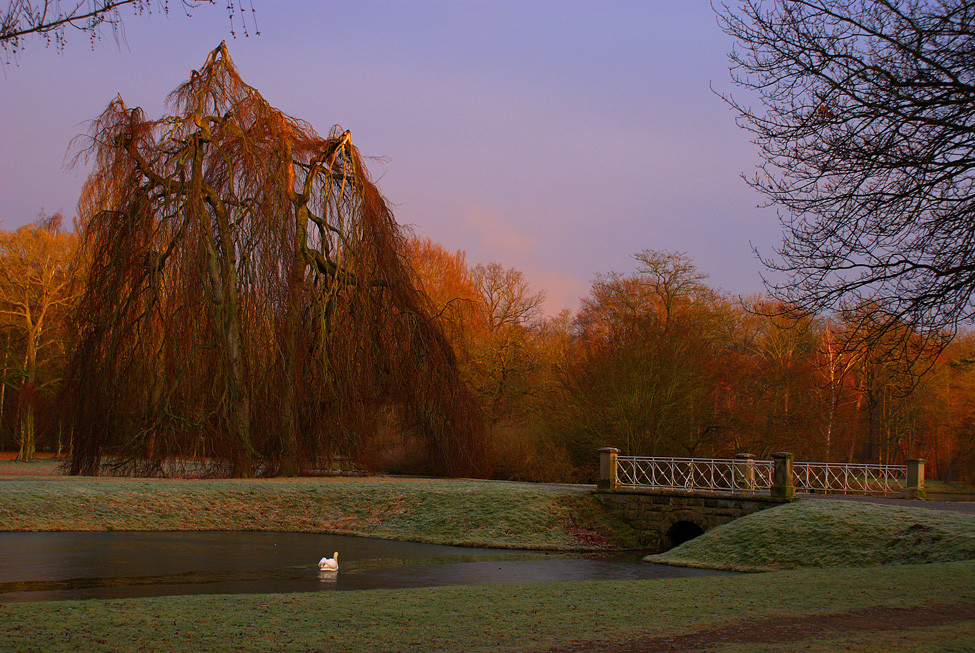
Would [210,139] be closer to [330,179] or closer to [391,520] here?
[330,179]

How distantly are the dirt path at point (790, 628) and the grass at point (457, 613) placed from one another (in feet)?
0.68

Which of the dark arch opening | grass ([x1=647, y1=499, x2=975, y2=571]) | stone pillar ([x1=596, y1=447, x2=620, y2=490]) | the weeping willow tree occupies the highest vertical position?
the weeping willow tree

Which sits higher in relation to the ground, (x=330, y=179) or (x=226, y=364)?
(x=330, y=179)

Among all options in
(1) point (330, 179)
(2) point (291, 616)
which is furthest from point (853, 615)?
(1) point (330, 179)

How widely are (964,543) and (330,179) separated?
17783mm

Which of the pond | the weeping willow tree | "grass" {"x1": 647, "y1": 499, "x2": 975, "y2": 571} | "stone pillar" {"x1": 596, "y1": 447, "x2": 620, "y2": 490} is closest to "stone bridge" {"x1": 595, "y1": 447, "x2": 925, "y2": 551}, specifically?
"stone pillar" {"x1": 596, "y1": 447, "x2": 620, "y2": 490}

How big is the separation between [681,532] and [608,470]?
2236 millimetres

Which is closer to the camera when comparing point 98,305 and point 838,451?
point 98,305

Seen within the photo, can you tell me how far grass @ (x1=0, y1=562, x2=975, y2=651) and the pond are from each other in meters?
2.03

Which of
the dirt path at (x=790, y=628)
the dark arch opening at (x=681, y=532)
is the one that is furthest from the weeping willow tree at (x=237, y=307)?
the dirt path at (x=790, y=628)

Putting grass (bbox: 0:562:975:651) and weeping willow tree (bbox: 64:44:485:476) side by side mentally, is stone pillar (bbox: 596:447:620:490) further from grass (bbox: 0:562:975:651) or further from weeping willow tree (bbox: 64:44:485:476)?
grass (bbox: 0:562:975:651)

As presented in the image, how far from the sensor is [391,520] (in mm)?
19344

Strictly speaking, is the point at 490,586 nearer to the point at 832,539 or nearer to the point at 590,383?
the point at 832,539

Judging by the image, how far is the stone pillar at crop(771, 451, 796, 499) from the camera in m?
17.8
